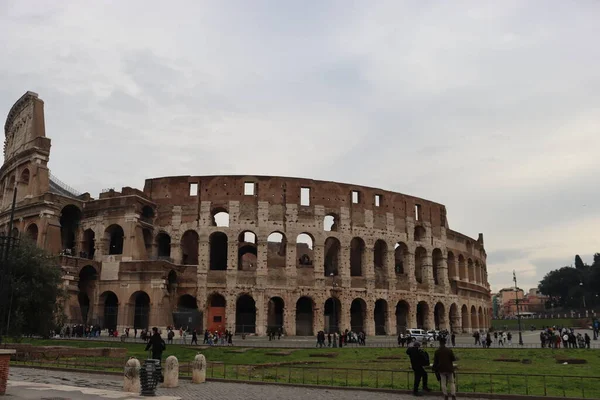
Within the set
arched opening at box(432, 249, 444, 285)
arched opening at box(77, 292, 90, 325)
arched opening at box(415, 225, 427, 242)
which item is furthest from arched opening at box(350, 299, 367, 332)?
arched opening at box(77, 292, 90, 325)

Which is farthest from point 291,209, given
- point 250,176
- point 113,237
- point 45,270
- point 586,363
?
point 586,363

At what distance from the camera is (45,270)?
22.7m

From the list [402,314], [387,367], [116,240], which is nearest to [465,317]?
[402,314]

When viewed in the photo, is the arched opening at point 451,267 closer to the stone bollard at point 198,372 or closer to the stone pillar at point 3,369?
the stone bollard at point 198,372

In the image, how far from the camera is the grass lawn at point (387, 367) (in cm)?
1288

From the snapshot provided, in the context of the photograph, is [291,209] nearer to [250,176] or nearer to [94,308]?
[250,176]

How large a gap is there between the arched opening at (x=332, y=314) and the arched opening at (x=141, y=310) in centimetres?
1272

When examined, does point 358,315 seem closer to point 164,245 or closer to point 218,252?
point 218,252

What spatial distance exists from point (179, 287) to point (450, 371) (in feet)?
96.0

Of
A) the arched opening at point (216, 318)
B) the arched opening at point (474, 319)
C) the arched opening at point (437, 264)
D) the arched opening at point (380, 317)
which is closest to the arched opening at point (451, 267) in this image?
the arched opening at point (437, 264)

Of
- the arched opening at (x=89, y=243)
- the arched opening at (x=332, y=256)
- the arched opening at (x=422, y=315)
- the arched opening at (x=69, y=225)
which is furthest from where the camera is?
the arched opening at (x=422, y=315)

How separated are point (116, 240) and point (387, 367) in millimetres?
27485

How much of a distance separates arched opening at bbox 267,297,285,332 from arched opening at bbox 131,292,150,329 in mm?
8588

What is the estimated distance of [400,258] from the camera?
149 feet
